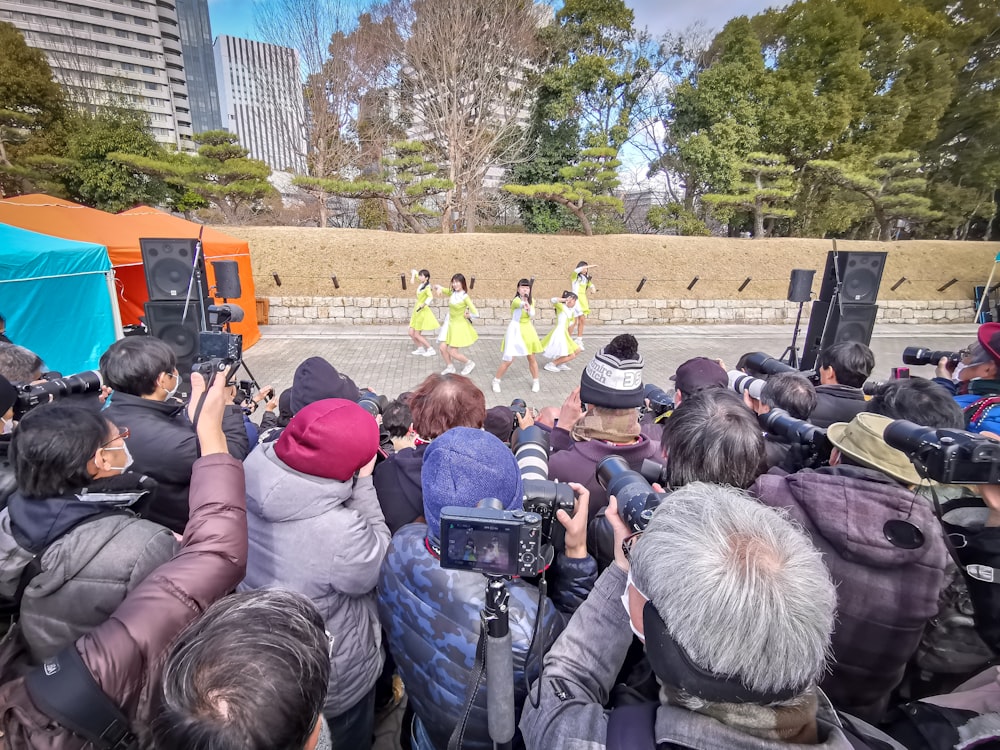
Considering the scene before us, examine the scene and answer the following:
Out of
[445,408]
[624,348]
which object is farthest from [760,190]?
[445,408]

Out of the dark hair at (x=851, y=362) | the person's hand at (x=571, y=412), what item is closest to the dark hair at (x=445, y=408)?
the person's hand at (x=571, y=412)

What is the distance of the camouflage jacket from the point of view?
4.14 ft

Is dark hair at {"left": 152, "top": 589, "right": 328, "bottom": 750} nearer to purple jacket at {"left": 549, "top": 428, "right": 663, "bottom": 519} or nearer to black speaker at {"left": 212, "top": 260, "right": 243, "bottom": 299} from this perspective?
purple jacket at {"left": 549, "top": 428, "right": 663, "bottom": 519}

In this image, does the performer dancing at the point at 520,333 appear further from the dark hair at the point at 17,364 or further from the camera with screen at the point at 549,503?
the camera with screen at the point at 549,503

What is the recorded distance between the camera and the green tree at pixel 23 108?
46.4 ft

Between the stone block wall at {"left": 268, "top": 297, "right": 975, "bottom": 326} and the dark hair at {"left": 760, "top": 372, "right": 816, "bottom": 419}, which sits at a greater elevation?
the dark hair at {"left": 760, "top": 372, "right": 816, "bottom": 419}

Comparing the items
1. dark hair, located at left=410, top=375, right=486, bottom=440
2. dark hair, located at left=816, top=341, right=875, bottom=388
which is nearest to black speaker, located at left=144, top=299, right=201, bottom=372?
dark hair, located at left=410, top=375, right=486, bottom=440

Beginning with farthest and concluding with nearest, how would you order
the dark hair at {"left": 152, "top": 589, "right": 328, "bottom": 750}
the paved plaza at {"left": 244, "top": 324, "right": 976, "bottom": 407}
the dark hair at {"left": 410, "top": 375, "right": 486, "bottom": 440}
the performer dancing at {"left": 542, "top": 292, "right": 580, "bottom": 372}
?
the performer dancing at {"left": 542, "top": 292, "right": 580, "bottom": 372}, the paved plaza at {"left": 244, "top": 324, "right": 976, "bottom": 407}, the dark hair at {"left": 410, "top": 375, "right": 486, "bottom": 440}, the dark hair at {"left": 152, "top": 589, "right": 328, "bottom": 750}

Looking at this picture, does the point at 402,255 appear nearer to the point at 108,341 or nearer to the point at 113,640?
the point at 108,341

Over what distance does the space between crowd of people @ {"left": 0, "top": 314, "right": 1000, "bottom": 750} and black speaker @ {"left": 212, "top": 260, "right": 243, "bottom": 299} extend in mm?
4730

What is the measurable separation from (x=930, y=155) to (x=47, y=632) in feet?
87.2

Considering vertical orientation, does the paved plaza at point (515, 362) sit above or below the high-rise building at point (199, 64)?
below

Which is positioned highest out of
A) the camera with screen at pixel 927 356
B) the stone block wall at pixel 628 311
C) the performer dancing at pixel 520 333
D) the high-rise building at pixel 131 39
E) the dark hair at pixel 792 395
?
the high-rise building at pixel 131 39

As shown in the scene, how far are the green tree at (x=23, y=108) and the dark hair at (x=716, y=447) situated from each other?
19754 millimetres
